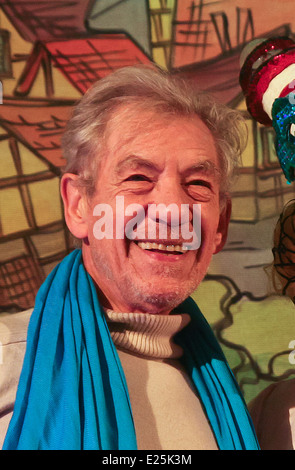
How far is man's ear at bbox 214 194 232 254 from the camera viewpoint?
5.60 ft

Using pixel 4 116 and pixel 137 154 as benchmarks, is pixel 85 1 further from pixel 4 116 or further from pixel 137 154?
pixel 137 154

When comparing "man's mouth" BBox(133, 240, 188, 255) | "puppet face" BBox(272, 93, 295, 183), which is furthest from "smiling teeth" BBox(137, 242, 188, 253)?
"puppet face" BBox(272, 93, 295, 183)

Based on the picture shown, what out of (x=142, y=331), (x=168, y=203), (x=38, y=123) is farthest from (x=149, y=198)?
(x=38, y=123)

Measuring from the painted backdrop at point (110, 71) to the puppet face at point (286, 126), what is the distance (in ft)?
1.35

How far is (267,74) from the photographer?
1.72 m

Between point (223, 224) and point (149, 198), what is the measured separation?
0.31 m

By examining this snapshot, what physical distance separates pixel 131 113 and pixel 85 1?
2.04ft

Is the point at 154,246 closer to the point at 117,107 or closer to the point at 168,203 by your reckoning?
the point at 168,203

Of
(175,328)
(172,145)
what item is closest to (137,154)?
(172,145)

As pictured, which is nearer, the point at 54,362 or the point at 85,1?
the point at 54,362

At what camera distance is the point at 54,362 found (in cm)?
134

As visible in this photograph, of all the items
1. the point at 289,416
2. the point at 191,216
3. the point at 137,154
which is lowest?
the point at 289,416

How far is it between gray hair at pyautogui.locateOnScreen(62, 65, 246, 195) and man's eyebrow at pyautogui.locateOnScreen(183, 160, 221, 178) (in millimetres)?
63

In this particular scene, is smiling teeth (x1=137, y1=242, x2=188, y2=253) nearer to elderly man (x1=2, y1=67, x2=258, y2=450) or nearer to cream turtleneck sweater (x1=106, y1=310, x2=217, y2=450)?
elderly man (x1=2, y1=67, x2=258, y2=450)
